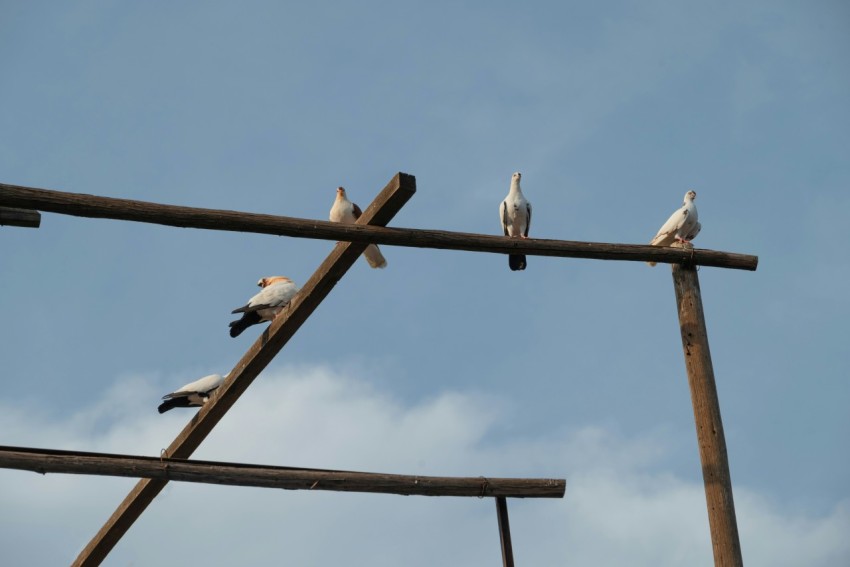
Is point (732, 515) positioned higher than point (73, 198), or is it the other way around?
point (73, 198)

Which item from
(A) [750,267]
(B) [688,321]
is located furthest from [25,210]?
(A) [750,267]

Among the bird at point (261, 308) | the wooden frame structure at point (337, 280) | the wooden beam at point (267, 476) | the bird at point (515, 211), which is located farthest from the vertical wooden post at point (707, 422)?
the bird at point (515, 211)

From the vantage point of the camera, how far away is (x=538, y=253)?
7543 millimetres

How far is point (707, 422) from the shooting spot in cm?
754

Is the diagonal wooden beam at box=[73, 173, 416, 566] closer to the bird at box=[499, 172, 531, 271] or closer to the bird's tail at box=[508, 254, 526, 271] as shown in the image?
the bird's tail at box=[508, 254, 526, 271]

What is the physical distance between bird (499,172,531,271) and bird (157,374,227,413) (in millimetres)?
4562

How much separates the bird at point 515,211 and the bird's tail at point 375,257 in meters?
1.82

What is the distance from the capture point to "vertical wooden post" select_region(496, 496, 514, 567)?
7.38 meters

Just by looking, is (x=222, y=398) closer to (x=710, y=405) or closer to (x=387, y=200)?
(x=387, y=200)

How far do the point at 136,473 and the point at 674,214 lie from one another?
283 inches

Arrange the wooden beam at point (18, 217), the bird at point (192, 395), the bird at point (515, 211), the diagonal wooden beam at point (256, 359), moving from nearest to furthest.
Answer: the wooden beam at point (18, 217)
the diagonal wooden beam at point (256, 359)
the bird at point (192, 395)
the bird at point (515, 211)

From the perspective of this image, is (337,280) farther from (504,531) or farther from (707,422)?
(707,422)

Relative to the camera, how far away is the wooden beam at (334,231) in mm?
6312

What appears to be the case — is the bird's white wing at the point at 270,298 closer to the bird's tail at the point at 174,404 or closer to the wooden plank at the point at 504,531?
the bird's tail at the point at 174,404
